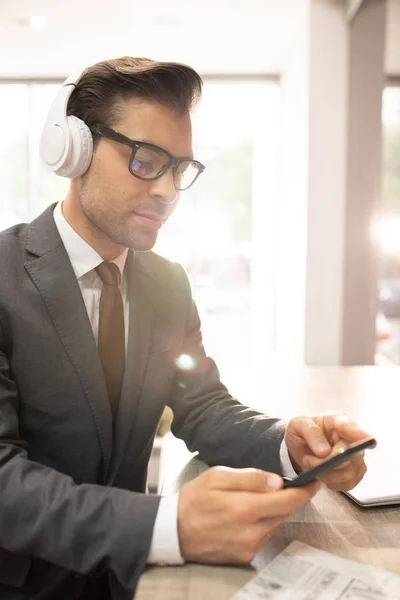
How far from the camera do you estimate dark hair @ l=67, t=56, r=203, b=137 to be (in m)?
1.14

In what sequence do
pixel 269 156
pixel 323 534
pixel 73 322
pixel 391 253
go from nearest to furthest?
pixel 323 534 < pixel 73 322 < pixel 391 253 < pixel 269 156

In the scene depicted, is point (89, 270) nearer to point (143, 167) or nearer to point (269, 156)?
point (143, 167)

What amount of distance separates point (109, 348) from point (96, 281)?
0.48ft

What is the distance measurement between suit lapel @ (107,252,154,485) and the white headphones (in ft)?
0.90

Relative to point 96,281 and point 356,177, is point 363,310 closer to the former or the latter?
point 356,177

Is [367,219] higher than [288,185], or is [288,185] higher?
[288,185]

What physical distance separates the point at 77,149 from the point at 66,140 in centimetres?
3

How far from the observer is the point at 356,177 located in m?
3.74

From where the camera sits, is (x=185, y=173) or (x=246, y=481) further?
(x=185, y=173)

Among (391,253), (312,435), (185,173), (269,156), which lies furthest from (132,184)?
(269,156)

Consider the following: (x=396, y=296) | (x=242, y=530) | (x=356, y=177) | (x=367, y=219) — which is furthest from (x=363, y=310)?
(x=242, y=530)

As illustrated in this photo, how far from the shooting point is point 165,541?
0.74 metres

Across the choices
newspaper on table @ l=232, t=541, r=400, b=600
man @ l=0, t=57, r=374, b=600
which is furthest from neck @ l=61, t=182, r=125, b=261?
newspaper on table @ l=232, t=541, r=400, b=600

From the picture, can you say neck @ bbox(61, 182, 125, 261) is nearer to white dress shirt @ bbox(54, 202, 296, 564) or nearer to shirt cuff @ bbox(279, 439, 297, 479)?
white dress shirt @ bbox(54, 202, 296, 564)
